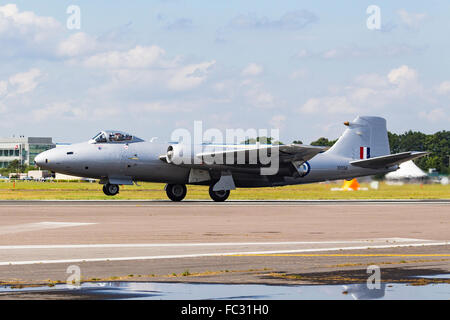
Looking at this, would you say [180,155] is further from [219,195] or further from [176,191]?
[219,195]

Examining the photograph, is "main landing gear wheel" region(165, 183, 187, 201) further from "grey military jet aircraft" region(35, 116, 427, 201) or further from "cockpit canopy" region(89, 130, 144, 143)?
"cockpit canopy" region(89, 130, 144, 143)

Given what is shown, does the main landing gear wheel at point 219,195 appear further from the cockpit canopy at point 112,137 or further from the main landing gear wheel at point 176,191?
the cockpit canopy at point 112,137

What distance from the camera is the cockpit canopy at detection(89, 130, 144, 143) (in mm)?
40281

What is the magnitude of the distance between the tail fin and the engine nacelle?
33.7ft

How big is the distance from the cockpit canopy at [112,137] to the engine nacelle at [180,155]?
8.41ft

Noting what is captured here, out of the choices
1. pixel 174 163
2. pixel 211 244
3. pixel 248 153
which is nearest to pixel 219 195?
pixel 248 153

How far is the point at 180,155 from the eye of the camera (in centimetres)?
3931

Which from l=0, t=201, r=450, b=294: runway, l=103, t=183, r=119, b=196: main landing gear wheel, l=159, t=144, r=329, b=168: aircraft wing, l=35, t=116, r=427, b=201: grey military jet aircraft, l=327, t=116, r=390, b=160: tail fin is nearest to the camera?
l=0, t=201, r=450, b=294: runway

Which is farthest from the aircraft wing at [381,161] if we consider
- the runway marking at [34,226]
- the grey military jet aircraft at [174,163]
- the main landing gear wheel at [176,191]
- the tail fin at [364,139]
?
the runway marking at [34,226]

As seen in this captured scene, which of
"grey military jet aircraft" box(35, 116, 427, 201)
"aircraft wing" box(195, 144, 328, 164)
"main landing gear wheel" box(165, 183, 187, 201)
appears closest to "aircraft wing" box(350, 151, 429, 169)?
"grey military jet aircraft" box(35, 116, 427, 201)

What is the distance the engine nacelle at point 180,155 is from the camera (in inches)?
1548

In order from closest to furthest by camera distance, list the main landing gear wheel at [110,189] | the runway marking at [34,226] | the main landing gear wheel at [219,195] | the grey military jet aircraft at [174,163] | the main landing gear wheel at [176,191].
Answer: the runway marking at [34,226]
the grey military jet aircraft at [174,163]
the main landing gear wheel at [219,195]
the main landing gear wheel at [176,191]
the main landing gear wheel at [110,189]

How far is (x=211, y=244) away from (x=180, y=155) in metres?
22.4
